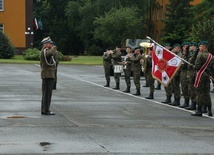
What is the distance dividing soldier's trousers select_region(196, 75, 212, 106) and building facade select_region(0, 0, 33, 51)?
54.7 m

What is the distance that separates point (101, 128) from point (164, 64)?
212 inches

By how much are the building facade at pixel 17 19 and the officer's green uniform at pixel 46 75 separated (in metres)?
54.1

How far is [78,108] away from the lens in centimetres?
1463

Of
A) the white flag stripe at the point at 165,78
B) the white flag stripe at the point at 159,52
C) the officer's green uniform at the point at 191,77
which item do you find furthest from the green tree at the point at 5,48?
the officer's green uniform at the point at 191,77

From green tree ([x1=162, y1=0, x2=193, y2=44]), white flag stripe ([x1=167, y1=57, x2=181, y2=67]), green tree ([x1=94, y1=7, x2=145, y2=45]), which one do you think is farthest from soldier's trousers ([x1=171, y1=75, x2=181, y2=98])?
green tree ([x1=162, y1=0, x2=193, y2=44])

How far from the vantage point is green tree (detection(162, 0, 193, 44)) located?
61781 millimetres

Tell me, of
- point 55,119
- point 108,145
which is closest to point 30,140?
point 108,145

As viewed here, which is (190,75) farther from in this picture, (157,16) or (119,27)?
(157,16)

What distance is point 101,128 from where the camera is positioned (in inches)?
432

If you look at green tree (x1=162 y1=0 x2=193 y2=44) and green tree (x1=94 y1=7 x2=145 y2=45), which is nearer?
green tree (x1=94 y1=7 x2=145 y2=45)

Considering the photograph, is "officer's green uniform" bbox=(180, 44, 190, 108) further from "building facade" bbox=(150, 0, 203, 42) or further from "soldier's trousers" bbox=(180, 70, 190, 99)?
"building facade" bbox=(150, 0, 203, 42)

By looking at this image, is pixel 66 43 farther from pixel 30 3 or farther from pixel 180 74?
pixel 180 74

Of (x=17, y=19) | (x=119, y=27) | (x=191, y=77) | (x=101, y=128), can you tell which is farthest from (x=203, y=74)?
(x=17, y=19)

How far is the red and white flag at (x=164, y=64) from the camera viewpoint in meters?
15.4
